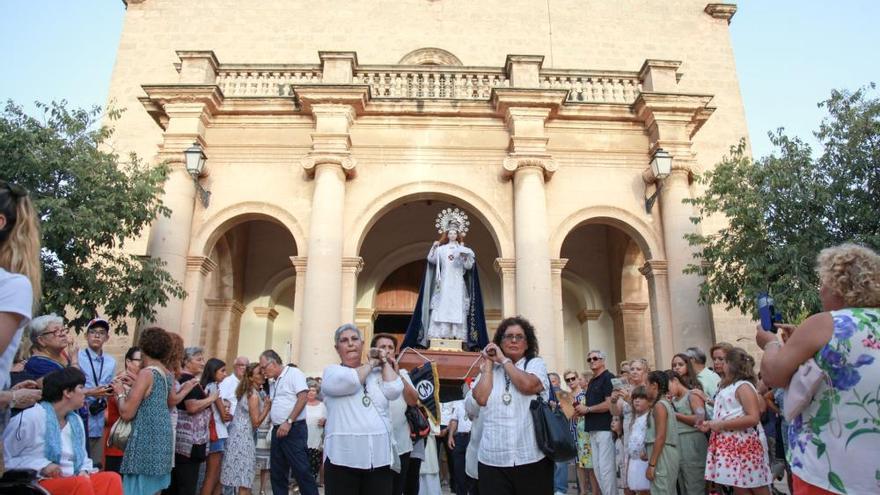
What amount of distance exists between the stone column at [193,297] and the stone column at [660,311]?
29.1 ft

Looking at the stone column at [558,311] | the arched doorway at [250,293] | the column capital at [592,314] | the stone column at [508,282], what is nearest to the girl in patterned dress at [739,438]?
the stone column at [558,311]

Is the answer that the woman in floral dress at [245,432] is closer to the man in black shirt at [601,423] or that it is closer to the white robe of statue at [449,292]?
the white robe of statue at [449,292]

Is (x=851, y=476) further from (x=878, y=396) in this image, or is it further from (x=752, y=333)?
(x=752, y=333)

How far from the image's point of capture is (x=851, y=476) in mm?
2650

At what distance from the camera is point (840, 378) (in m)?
2.75

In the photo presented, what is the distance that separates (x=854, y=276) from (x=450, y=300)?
214 inches

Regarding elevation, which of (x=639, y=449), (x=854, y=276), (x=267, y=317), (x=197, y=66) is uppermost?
(x=197, y=66)

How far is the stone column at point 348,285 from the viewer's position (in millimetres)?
12195

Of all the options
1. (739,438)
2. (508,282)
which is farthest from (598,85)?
(739,438)

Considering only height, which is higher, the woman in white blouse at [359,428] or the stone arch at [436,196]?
the stone arch at [436,196]

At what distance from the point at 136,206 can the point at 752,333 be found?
42.7 ft

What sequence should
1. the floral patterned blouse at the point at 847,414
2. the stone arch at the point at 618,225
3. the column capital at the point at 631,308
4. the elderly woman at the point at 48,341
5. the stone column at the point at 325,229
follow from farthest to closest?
the column capital at the point at 631,308, the stone arch at the point at 618,225, the stone column at the point at 325,229, the elderly woman at the point at 48,341, the floral patterned blouse at the point at 847,414

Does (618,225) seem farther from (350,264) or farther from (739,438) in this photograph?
(739,438)

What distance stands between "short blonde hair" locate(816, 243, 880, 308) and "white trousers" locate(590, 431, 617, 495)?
195 inches
